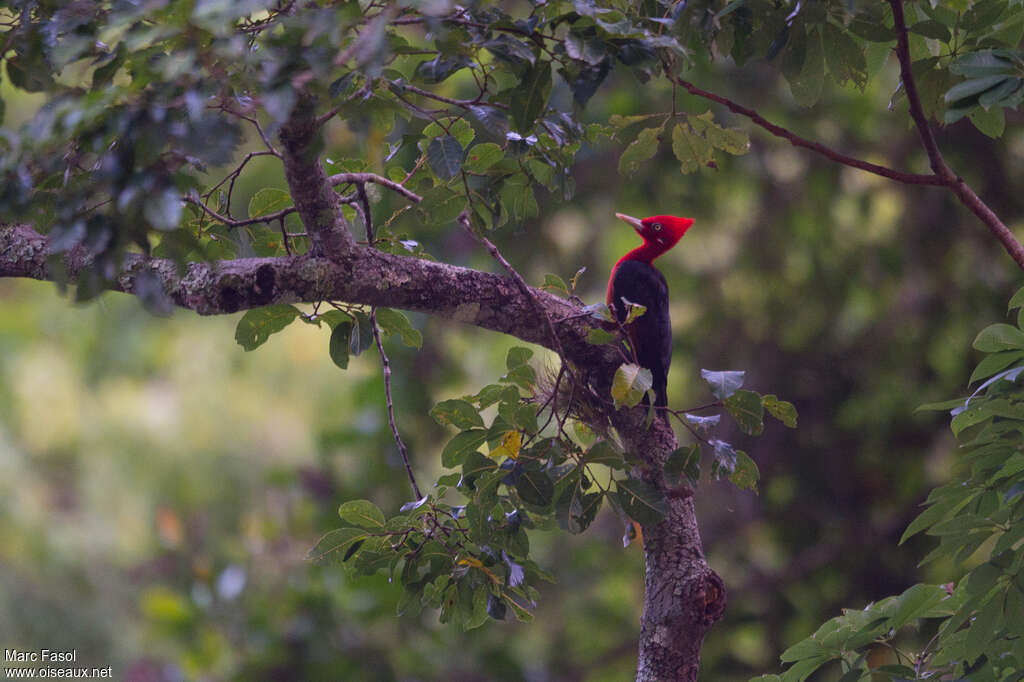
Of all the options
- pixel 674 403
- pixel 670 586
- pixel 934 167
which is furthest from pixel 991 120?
pixel 674 403

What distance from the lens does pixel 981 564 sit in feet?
5.10

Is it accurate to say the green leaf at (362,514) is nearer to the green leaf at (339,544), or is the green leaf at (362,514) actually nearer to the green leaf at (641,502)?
the green leaf at (339,544)

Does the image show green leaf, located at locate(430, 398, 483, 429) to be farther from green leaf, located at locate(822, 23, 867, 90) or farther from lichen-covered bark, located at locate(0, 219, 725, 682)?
green leaf, located at locate(822, 23, 867, 90)

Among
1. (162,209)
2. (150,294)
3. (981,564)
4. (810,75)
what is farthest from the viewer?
(810,75)

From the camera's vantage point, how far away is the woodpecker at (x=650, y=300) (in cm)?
255

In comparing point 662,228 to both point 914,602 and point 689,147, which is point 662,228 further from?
point 914,602

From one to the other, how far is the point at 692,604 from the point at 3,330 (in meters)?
6.16

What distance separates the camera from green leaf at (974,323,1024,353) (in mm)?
1612

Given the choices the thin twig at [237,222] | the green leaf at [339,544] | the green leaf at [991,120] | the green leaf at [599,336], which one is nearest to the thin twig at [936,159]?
the green leaf at [991,120]

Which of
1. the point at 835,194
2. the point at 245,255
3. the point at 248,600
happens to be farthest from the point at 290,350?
the point at 245,255

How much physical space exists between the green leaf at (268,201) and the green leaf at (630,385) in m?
0.78

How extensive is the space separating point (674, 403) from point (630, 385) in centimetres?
384

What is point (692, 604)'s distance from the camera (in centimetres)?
192

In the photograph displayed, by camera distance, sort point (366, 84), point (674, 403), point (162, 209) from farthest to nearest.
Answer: point (674, 403), point (366, 84), point (162, 209)
